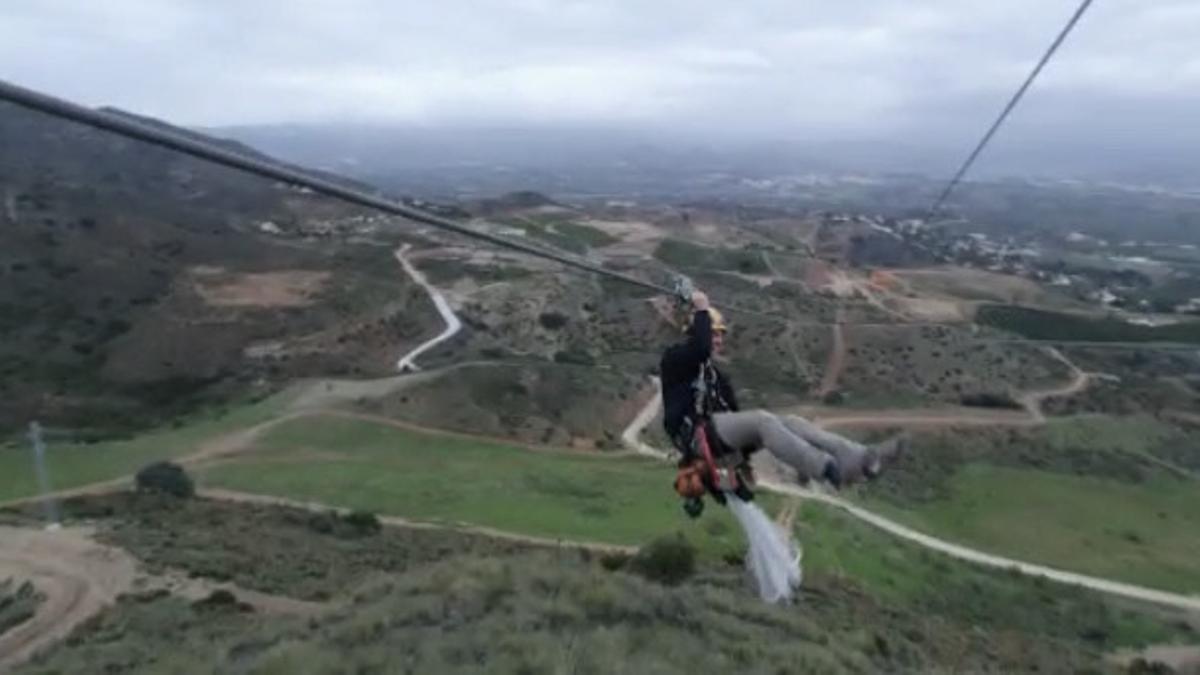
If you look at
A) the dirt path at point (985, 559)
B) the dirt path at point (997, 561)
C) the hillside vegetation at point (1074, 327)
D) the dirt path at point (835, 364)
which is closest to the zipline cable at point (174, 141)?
the dirt path at point (985, 559)

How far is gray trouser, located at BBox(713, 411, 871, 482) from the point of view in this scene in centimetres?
909

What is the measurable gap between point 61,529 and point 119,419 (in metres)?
25.3

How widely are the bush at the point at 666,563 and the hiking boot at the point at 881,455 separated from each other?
13.6m

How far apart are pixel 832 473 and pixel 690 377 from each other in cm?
222

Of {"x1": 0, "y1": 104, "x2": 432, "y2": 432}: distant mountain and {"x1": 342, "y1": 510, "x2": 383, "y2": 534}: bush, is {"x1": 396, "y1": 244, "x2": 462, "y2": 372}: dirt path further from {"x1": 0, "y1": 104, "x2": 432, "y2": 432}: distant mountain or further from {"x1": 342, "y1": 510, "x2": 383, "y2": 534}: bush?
{"x1": 342, "y1": 510, "x2": 383, "y2": 534}: bush

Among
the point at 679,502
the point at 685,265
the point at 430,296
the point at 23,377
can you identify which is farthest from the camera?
the point at 685,265

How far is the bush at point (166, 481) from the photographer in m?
35.6

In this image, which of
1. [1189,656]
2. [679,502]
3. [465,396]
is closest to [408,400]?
[465,396]

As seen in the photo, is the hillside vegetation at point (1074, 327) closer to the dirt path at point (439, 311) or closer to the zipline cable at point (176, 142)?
the dirt path at point (439, 311)

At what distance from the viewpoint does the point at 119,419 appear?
52.6 metres

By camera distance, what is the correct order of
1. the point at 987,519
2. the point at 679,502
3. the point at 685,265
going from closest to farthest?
the point at 679,502
the point at 987,519
the point at 685,265

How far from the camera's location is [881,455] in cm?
917

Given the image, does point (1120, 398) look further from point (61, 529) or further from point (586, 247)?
point (61, 529)

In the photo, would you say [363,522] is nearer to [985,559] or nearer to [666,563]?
[666,563]
